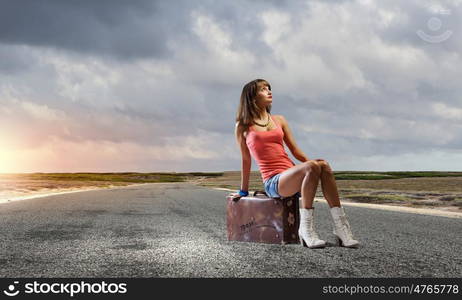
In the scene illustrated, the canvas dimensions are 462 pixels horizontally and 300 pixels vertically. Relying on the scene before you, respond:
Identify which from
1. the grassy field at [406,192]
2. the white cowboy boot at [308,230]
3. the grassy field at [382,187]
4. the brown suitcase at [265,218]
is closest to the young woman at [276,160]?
the white cowboy boot at [308,230]

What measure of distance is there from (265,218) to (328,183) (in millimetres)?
1049

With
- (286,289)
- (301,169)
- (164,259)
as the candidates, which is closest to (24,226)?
(164,259)

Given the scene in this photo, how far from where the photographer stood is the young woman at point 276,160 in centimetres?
547

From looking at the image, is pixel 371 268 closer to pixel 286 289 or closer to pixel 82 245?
pixel 286 289

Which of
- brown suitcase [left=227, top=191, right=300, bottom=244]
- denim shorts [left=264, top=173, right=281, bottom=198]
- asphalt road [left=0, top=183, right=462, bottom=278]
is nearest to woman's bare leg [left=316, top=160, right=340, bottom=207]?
brown suitcase [left=227, top=191, right=300, bottom=244]

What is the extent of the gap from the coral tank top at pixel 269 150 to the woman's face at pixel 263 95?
0.31m

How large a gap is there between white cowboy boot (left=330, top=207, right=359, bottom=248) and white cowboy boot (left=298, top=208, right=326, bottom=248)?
299mm

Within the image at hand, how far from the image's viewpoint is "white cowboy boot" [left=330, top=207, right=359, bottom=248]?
219 inches

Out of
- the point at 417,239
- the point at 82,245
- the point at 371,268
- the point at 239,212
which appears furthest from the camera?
Answer: the point at 417,239

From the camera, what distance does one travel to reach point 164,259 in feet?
17.7

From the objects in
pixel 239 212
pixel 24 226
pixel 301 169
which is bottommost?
pixel 24 226

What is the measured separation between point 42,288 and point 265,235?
3.04 meters

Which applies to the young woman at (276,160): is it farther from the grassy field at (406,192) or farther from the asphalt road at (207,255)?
the grassy field at (406,192)

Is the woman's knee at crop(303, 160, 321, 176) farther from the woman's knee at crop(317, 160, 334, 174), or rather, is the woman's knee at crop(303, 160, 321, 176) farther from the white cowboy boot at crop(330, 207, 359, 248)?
the white cowboy boot at crop(330, 207, 359, 248)
